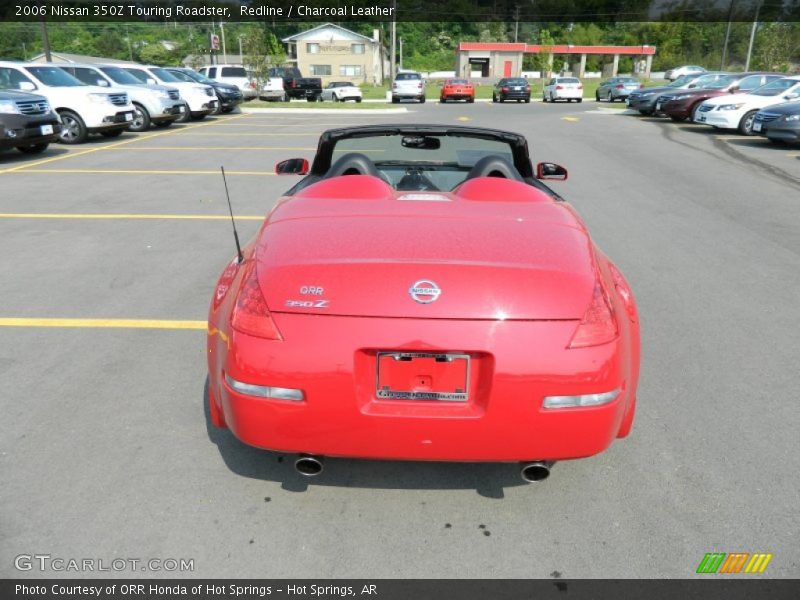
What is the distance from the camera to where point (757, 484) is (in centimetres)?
276

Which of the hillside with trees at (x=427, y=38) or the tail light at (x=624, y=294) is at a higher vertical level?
the hillside with trees at (x=427, y=38)

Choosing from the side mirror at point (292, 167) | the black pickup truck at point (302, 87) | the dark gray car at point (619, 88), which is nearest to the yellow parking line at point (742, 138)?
the side mirror at point (292, 167)

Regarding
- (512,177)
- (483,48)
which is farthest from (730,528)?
(483,48)

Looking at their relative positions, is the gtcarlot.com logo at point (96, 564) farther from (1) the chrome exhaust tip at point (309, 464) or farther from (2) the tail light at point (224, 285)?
(2) the tail light at point (224, 285)

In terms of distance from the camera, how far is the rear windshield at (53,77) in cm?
1438

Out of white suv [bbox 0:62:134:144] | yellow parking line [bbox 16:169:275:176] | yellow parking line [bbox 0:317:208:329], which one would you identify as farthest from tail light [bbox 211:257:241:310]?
white suv [bbox 0:62:134:144]

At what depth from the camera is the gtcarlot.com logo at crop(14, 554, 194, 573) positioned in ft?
7.49

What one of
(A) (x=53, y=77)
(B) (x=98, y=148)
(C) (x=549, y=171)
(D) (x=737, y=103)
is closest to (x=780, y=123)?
(D) (x=737, y=103)

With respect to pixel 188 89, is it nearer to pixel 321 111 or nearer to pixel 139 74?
pixel 139 74

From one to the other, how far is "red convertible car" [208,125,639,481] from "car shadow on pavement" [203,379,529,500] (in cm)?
35

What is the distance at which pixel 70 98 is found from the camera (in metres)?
14.4

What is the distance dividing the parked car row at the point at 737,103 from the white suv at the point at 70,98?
1552 cm

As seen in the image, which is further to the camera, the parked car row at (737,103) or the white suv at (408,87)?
the white suv at (408,87)

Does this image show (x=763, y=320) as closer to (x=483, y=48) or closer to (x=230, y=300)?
(x=230, y=300)
